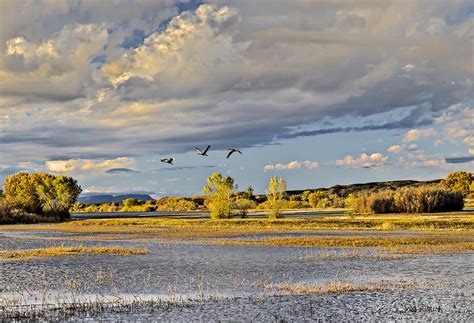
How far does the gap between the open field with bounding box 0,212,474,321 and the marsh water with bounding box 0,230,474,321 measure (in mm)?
42

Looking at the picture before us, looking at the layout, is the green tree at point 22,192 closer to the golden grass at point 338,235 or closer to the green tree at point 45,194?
the green tree at point 45,194

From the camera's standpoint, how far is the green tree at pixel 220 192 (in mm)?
105562

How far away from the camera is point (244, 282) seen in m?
27.6

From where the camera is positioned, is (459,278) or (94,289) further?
(459,278)

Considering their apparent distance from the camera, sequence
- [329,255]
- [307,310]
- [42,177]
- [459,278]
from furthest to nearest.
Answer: [42,177] < [329,255] < [459,278] < [307,310]

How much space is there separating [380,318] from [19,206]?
131 metres

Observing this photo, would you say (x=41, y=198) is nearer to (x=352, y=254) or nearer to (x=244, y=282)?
(x=352, y=254)

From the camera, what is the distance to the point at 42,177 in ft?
508

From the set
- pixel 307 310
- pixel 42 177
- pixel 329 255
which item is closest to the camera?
pixel 307 310

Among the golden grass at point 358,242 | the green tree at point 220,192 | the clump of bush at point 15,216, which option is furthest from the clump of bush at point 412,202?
the clump of bush at point 15,216

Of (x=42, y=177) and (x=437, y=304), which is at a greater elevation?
(x=42, y=177)

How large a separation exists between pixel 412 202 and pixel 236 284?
298 ft

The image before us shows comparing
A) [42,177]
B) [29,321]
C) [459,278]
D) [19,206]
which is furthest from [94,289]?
[42,177]

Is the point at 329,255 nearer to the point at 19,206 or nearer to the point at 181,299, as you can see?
the point at 181,299
